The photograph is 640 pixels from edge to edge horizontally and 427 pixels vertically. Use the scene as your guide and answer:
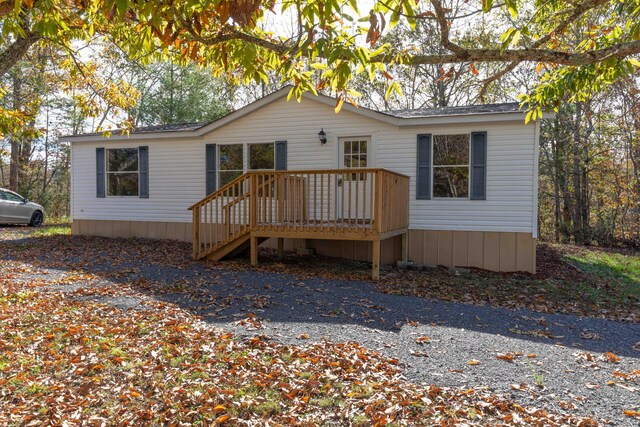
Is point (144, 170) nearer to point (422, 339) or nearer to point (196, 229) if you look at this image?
point (196, 229)

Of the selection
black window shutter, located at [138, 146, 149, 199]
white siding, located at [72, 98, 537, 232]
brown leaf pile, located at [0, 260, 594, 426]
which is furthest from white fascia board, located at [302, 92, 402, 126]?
brown leaf pile, located at [0, 260, 594, 426]

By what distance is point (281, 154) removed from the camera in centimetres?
1017

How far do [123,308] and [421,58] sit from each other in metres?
4.18

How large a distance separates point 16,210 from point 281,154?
420 inches

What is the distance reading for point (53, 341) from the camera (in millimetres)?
3986

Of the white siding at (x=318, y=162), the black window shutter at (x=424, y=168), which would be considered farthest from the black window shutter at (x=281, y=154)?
the black window shutter at (x=424, y=168)

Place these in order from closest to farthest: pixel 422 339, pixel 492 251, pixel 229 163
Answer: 1. pixel 422 339
2. pixel 492 251
3. pixel 229 163

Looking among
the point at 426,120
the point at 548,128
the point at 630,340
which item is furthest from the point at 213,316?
the point at 548,128

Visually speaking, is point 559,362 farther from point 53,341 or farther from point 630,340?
point 53,341

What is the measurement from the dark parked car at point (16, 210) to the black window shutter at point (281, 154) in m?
10.4

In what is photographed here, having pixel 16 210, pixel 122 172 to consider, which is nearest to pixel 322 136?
pixel 122 172

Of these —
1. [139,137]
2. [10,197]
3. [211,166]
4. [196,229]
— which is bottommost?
[196,229]

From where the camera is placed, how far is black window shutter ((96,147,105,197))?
471 inches

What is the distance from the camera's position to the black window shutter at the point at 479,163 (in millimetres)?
8727
